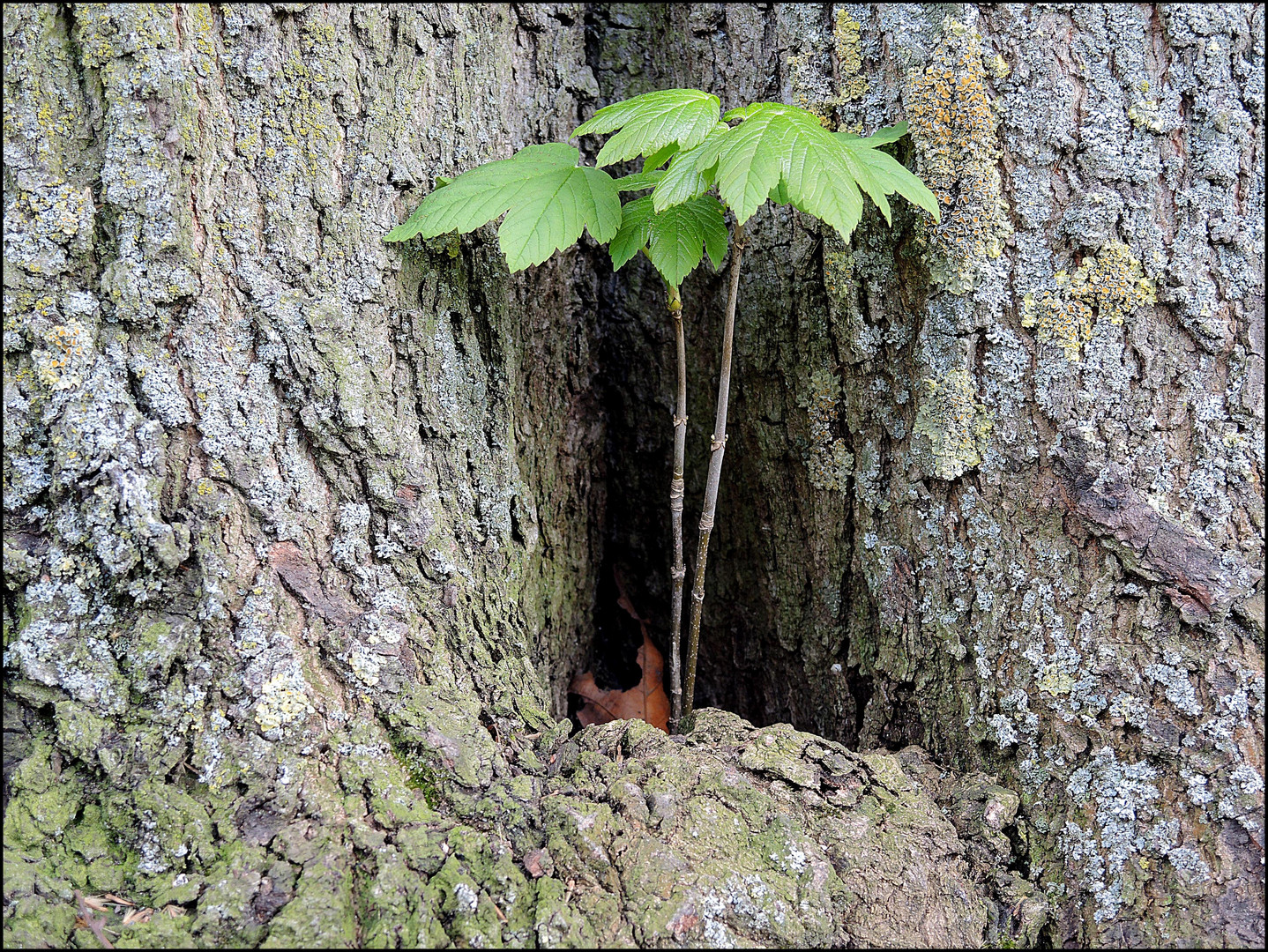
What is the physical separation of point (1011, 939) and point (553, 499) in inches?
54.6

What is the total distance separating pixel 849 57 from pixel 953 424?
0.83m

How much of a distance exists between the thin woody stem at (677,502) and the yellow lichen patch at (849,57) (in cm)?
57

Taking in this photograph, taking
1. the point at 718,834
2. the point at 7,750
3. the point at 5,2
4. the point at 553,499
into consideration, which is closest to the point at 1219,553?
the point at 718,834

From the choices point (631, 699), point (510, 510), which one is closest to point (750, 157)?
point (510, 510)

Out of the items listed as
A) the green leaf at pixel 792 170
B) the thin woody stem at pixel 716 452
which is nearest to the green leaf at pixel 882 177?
the green leaf at pixel 792 170

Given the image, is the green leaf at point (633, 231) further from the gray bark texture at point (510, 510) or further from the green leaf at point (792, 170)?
the gray bark texture at point (510, 510)

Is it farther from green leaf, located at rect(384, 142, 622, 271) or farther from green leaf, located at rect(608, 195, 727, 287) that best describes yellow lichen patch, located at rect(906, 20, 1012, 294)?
green leaf, located at rect(384, 142, 622, 271)

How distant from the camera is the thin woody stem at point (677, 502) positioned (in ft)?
5.37

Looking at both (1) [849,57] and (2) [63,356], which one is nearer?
(2) [63,356]

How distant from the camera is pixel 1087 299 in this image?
1500mm

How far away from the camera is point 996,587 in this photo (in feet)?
5.27

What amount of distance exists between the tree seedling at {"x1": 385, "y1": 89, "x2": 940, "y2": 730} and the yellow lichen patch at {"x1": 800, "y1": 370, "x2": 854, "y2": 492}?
0.33 m

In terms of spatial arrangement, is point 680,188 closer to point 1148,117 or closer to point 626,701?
point 1148,117

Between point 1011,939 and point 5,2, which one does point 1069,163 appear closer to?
point 1011,939
